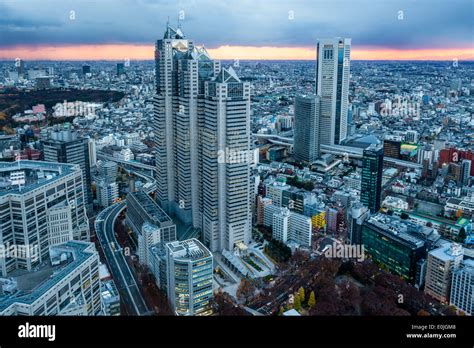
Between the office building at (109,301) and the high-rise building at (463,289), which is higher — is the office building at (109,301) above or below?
above

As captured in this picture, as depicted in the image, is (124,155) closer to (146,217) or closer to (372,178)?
(146,217)

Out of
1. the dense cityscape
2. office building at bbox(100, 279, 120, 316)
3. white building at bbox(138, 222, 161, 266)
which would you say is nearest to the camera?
office building at bbox(100, 279, 120, 316)

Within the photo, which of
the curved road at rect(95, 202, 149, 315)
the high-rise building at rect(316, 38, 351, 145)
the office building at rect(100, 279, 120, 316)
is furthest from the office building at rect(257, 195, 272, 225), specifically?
the high-rise building at rect(316, 38, 351, 145)

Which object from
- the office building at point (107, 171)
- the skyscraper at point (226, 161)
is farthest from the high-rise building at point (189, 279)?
the office building at point (107, 171)

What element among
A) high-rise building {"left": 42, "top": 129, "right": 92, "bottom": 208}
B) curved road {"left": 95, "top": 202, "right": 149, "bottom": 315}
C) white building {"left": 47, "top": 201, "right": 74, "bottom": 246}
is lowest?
curved road {"left": 95, "top": 202, "right": 149, "bottom": 315}

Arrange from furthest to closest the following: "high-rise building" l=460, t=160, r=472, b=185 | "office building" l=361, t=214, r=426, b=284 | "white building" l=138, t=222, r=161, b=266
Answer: "high-rise building" l=460, t=160, r=472, b=185 < "white building" l=138, t=222, r=161, b=266 < "office building" l=361, t=214, r=426, b=284

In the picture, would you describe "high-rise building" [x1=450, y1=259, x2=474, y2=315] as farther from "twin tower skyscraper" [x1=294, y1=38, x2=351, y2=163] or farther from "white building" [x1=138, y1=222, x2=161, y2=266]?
"twin tower skyscraper" [x1=294, y1=38, x2=351, y2=163]

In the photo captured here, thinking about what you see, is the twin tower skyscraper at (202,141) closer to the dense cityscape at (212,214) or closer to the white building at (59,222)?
the dense cityscape at (212,214)
